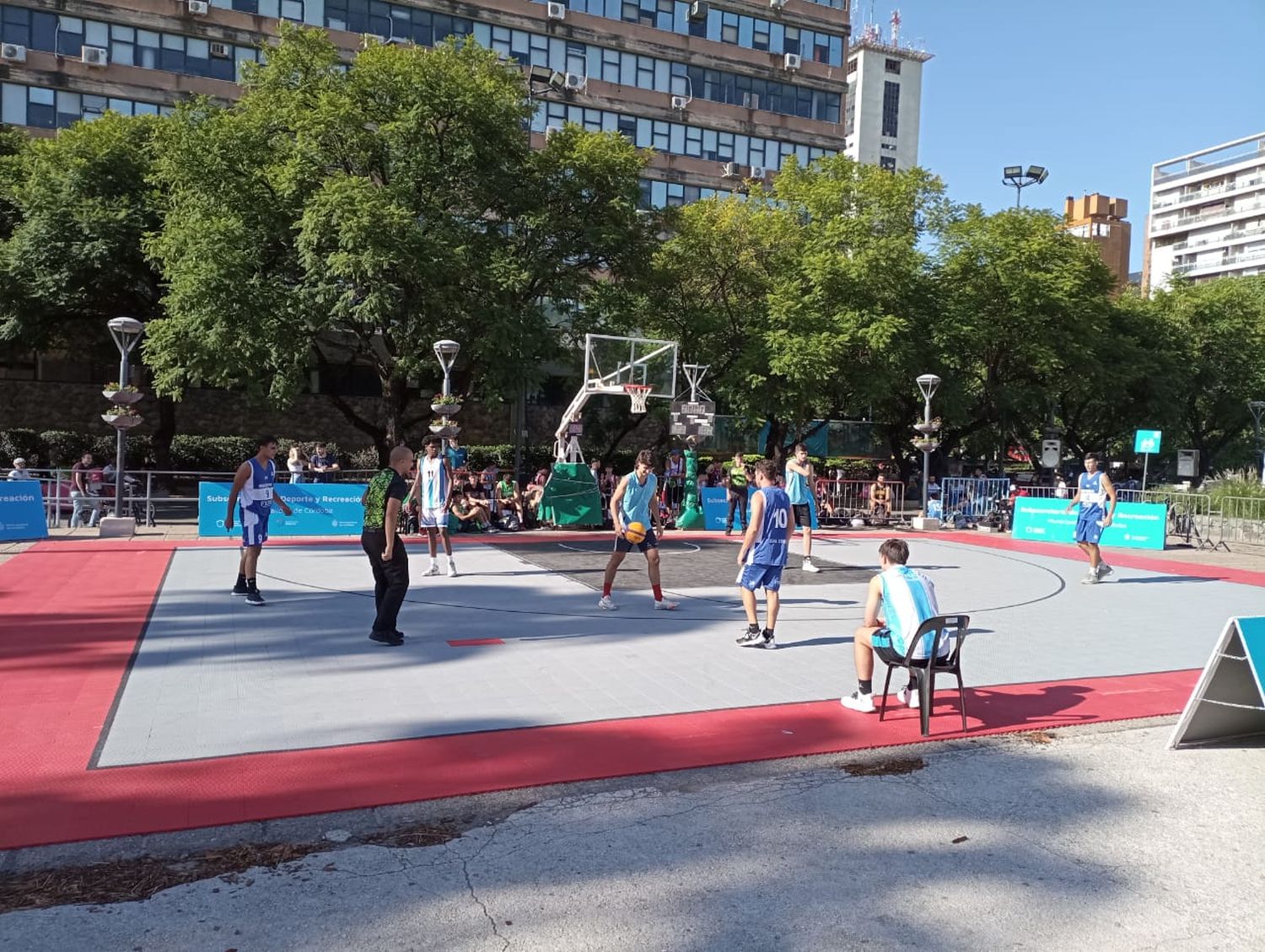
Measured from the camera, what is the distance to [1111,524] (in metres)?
21.0

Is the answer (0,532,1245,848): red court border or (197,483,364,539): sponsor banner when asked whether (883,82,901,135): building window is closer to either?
(197,483,364,539): sponsor banner

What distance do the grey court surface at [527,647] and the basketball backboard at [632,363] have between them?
30.0 feet

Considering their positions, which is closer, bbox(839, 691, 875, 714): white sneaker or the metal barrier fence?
bbox(839, 691, 875, 714): white sneaker

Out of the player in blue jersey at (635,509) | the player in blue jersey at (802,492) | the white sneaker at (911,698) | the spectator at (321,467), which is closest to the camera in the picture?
the white sneaker at (911,698)

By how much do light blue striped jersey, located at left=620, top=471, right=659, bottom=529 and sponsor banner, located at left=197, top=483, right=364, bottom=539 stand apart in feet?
30.7

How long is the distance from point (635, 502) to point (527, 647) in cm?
244

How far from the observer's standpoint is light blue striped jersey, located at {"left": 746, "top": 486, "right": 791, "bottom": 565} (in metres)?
8.96

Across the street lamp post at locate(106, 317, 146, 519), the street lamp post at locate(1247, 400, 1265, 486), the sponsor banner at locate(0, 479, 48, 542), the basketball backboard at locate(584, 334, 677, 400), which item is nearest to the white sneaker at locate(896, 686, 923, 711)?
the street lamp post at locate(106, 317, 146, 519)

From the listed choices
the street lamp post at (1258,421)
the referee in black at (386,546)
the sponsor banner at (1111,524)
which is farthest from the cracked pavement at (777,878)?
the street lamp post at (1258,421)

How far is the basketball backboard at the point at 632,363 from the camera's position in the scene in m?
24.0

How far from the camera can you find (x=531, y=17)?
40062 mm

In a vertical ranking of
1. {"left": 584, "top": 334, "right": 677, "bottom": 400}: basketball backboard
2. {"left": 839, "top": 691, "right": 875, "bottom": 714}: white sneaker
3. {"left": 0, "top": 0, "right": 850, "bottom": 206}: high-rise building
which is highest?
{"left": 0, "top": 0, "right": 850, "bottom": 206}: high-rise building

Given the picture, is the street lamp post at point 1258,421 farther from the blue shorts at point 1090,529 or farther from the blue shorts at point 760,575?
the blue shorts at point 760,575


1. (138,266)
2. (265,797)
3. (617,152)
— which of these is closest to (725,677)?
(265,797)
